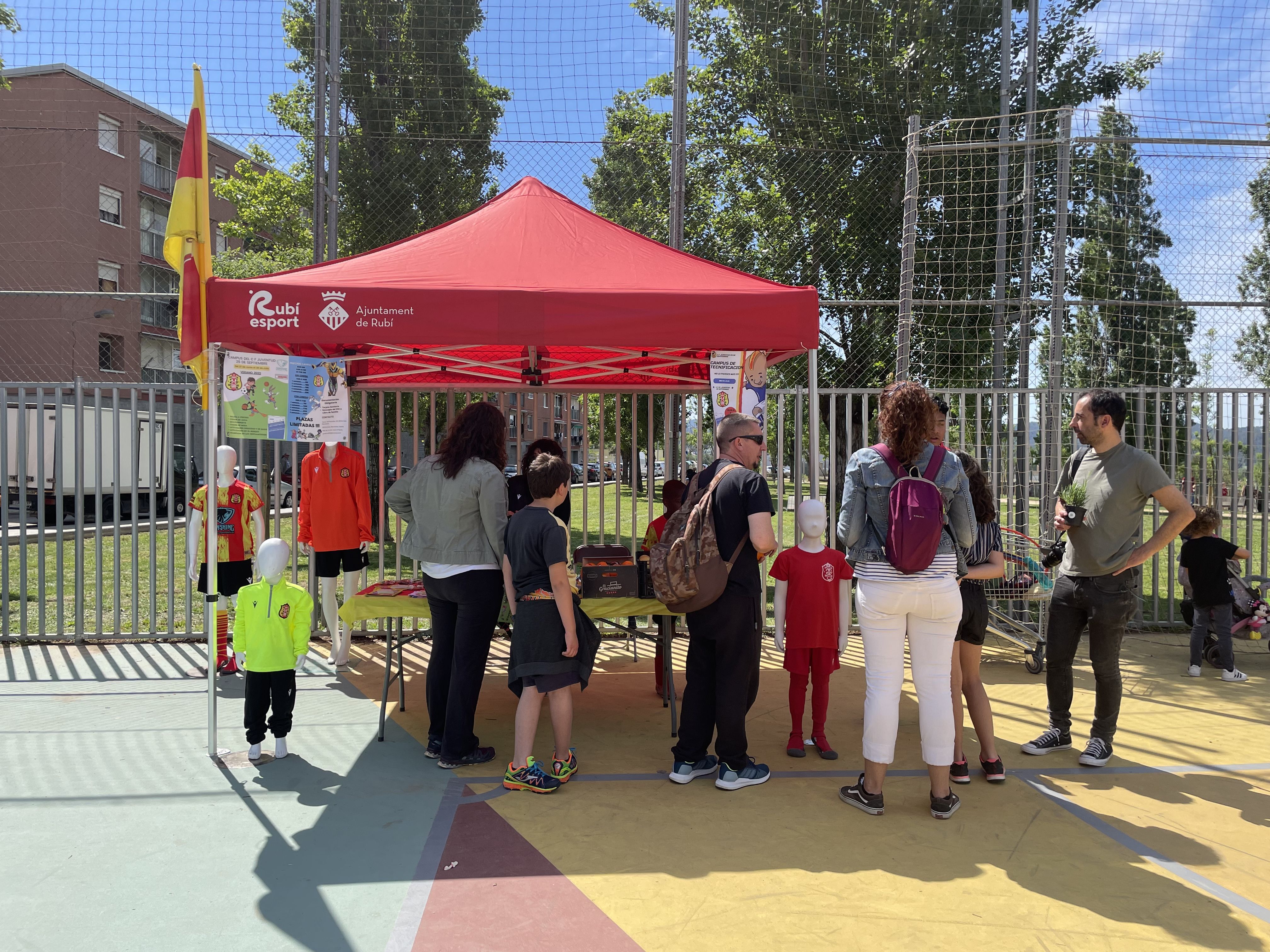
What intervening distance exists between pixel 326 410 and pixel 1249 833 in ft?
16.5

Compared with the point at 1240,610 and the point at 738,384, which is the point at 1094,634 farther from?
the point at 1240,610

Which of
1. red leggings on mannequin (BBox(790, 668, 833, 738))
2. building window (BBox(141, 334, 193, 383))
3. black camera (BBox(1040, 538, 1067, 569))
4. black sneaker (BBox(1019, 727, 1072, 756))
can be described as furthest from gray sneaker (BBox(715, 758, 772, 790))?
building window (BBox(141, 334, 193, 383))

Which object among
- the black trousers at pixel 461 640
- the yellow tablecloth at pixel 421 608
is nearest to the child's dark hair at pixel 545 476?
the black trousers at pixel 461 640

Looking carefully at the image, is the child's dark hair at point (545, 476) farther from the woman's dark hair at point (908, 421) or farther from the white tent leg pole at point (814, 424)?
the white tent leg pole at point (814, 424)

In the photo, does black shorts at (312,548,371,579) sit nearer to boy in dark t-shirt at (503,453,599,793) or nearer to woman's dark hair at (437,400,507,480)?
woman's dark hair at (437,400,507,480)

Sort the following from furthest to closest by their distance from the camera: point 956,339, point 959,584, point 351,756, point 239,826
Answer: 1. point 956,339
2. point 351,756
3. point 959,584
4. point 239,826

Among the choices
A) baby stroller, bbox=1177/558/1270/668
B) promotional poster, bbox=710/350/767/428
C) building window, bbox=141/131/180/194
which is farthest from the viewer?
building window, bbox=141/131/180/194

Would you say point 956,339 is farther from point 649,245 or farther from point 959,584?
point 959,584

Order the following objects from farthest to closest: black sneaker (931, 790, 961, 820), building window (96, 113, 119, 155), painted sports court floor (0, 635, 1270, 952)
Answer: building window (96, 113, 119, 155), black sneaker (931, 790, 961, 820), painted sports court floor (0, 635, 1270, 952)

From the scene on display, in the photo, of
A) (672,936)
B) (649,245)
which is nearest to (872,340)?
(649,245)

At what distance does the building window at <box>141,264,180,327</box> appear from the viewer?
29766mm

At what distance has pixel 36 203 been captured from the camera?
25.1 meters

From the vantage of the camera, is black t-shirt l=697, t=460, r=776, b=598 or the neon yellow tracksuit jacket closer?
black t-shirt l=697, t=460, r=776, b=598

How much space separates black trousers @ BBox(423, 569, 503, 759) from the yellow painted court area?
0.22m
